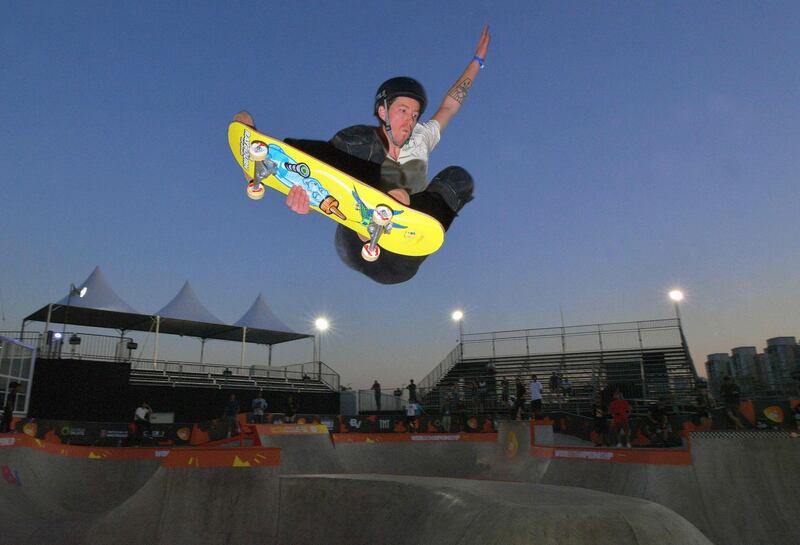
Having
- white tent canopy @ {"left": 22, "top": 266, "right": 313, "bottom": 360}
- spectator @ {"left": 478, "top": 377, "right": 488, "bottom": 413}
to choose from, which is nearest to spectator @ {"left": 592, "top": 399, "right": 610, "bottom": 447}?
spectator @ {"left": 478, "top": 377, "right": 488, "bottom": 413}

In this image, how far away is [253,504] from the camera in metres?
7.50

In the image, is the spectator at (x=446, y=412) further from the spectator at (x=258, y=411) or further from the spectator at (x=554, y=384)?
the spectator at (x=258, y=411)

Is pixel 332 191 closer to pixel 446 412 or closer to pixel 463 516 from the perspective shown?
pixel 463 516

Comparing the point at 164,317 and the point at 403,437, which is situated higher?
the point at 164,317

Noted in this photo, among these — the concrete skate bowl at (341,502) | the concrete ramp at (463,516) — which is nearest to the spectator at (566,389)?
the concrete skate bowl at (341,502)

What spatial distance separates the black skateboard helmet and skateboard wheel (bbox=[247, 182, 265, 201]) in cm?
163

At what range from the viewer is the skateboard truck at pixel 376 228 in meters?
6.02

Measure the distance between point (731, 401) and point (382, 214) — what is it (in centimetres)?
1004

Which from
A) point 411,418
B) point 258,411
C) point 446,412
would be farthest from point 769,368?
point 258,411

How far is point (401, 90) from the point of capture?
563cm

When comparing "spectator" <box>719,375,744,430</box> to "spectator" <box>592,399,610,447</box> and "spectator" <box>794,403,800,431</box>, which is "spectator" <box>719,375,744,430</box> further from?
"spectator" <box>592,399,610,447</box>

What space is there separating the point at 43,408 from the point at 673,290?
26.7 metres

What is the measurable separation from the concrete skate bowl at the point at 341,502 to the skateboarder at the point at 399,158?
8.96 ft

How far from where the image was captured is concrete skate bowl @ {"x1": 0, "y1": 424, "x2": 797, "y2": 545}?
158 inches
